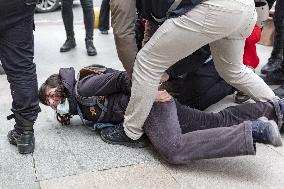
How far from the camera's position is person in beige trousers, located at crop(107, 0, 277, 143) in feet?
7.02

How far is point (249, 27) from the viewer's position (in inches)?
91.4

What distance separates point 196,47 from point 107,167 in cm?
87

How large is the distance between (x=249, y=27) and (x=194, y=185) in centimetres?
94

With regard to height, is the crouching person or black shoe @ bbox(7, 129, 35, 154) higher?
the crouching person

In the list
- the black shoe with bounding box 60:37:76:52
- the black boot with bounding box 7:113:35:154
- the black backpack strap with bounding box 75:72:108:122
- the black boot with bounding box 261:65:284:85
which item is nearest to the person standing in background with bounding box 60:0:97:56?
the black shoe with bounding box 60:37:76:52

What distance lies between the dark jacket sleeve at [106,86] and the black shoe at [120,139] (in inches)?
9.6

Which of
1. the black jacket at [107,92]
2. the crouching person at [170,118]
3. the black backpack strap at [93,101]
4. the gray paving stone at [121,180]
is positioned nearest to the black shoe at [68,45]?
the crouching person at [170,118]

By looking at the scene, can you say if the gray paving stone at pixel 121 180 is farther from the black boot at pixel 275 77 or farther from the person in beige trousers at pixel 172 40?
the black boot at pixel 275 77

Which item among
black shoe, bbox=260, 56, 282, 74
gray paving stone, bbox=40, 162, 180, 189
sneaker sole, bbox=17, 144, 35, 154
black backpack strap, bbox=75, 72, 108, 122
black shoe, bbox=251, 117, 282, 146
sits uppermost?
black shoe, bbox=251, 117, 282, 146

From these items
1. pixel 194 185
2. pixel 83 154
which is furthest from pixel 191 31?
pixel 83 154

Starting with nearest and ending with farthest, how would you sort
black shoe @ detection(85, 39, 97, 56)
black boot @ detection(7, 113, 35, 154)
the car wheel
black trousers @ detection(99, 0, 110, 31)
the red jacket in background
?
1. black boot @ detection(7, 113, 35, 154)
2. the red jacket in background
3. black shoe @ detection(85, 39, 97, 56)
4. black trousers @ detection(99, 0, 110, 31)
5. the car wheel

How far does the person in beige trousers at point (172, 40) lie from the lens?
7.02ft

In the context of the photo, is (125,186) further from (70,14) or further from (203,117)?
(70,14)

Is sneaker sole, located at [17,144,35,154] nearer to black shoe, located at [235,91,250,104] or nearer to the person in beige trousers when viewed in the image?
the person in beige trousers
